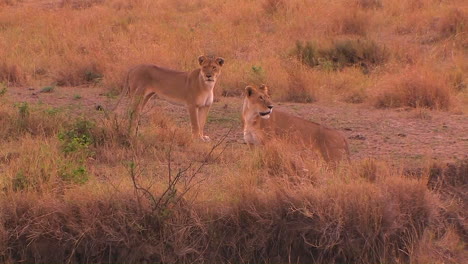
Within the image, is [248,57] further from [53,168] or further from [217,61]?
[53,168]

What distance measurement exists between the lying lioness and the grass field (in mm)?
211

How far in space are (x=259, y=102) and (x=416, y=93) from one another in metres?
3.22

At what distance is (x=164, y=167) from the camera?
8.48 m

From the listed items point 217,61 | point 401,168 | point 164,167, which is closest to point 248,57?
point 217,61

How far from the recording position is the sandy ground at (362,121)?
9.24 m

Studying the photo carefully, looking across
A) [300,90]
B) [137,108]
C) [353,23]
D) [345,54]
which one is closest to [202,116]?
[137,108]

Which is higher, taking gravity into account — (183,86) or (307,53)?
(183,86)

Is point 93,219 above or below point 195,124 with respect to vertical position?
above

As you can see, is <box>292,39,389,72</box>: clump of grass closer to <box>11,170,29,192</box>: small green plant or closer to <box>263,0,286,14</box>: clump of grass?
<box>263,0,286,14</box>: clump of grass

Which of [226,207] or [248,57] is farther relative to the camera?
[248,57]

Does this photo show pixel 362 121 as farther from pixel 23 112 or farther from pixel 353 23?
pixel 353 23

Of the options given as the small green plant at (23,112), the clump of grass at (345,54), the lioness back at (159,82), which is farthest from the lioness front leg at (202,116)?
the clump of grass at (345,54)

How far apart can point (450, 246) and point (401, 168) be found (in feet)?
2.50

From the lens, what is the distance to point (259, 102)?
28.8ft
